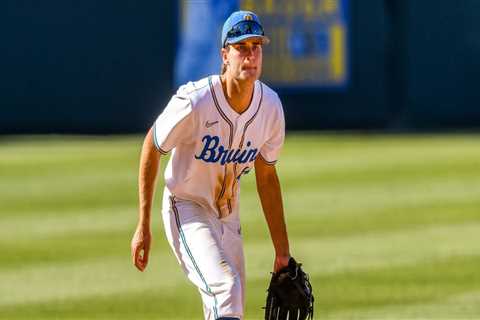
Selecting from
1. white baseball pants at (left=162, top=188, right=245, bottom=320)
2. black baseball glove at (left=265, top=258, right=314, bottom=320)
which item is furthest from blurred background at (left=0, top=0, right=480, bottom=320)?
white baseball pants at (left=162, top=188, right=245, bottom=320)

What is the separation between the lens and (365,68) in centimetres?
2236

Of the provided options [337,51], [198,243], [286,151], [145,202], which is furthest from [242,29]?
[337,51]

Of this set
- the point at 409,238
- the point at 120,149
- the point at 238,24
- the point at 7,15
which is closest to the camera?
the point at 238,24

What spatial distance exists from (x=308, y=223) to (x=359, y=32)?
10151 mm

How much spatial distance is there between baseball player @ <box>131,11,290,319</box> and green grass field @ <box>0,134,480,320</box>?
7.31 ft

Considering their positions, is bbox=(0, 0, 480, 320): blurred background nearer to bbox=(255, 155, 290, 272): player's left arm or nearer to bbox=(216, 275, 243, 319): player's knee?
bbox=(255, 155, 290, 272): player's left arm

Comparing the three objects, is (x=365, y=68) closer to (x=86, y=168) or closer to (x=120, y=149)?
(x=120, y=149)

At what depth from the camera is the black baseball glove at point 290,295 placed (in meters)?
6.32

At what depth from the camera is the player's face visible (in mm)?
5906

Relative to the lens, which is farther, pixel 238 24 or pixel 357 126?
pixel 357 126

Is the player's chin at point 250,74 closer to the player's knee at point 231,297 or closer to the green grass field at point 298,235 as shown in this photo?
the player's knee at point 231,297

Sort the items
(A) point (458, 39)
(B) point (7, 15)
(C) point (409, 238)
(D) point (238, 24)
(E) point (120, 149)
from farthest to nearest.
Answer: (A) point (458, 39) → (B) point (7, 15) → (E) point (120, 149) → (C) point (409, 238) → (D) point (238, 24)

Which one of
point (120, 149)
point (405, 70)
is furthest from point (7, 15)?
point (405, 70)

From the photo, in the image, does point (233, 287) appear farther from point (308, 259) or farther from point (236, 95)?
point (308, 259)
